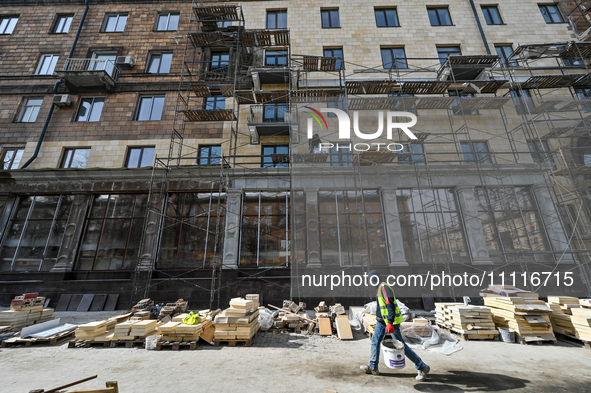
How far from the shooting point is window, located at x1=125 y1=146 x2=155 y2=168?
53.3 ft

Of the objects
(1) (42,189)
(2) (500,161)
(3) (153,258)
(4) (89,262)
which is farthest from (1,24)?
(2) (500,161)

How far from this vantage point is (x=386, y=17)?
20062mm

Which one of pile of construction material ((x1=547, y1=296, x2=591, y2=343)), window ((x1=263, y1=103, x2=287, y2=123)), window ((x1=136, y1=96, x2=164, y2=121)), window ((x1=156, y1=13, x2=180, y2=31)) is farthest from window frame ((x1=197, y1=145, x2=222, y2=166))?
pile of construction material ((x1=547, y1=296, x2=591, y2=343))

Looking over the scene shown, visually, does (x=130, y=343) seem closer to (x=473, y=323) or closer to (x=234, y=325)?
(x=234, y=325)

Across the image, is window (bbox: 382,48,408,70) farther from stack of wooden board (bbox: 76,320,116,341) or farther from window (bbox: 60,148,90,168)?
window (bbox: 60,148,90,168)

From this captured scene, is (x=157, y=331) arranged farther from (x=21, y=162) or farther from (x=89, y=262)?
(x=21, y=162)

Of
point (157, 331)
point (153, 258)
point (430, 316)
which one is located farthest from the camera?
point (153, 258)

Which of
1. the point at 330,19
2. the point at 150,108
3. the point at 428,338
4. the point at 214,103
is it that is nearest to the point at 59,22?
the point at 150,108

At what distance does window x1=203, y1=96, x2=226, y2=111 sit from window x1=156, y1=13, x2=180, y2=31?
295 inches

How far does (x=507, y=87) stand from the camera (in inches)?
665

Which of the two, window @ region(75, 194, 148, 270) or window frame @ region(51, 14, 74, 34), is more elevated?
window frame @ region(51, 14, 74, 34)

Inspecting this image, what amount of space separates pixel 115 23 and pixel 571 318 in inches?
1234

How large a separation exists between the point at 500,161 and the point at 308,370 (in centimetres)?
1607

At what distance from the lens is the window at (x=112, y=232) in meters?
14.2
